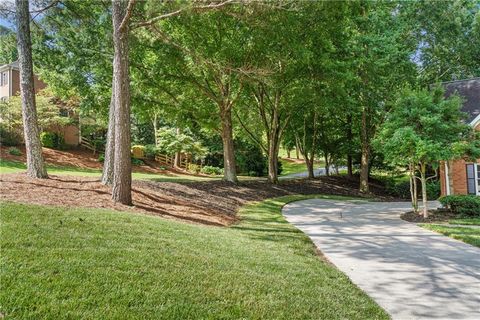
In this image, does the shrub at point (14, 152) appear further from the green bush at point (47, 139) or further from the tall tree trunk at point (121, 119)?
the tall tree trunk at point (121, 119)

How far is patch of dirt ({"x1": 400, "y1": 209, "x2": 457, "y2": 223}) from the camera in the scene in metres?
11.4

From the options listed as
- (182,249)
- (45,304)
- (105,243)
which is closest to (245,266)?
(182,249)

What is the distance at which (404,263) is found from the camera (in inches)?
256

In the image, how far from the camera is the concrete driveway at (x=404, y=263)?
464 cm

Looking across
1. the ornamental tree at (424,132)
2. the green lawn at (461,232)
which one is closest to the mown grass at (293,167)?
the ornamental tree at (424,132)

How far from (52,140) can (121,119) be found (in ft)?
68.6

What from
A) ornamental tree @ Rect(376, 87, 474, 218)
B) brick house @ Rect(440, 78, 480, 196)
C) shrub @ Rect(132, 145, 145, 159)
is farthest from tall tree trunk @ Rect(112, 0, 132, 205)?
shrub @ Rect(132, 145, 145, 159)

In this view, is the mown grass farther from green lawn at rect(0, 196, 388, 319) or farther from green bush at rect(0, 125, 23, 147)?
green lawn at rect(0, 196, 388, 319)

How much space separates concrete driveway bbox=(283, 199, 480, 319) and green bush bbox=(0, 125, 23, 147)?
20854 mm

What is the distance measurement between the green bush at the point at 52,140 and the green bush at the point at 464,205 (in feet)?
83.8

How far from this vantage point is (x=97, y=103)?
16531mm

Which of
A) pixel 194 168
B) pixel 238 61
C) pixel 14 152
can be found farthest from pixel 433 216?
pixel 14 152

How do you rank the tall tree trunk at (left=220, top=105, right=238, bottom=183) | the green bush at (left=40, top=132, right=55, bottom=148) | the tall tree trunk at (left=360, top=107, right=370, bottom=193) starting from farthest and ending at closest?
the green bush at (left=40, top=132, right=55, bottom=148), the tall tree trunk at (left=360, top=107, right=370, bottom=193), the tall tree trunk at (left=220, top=105, right=238, bottom=183)

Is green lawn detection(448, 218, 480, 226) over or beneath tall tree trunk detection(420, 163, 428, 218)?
Result: beneath
